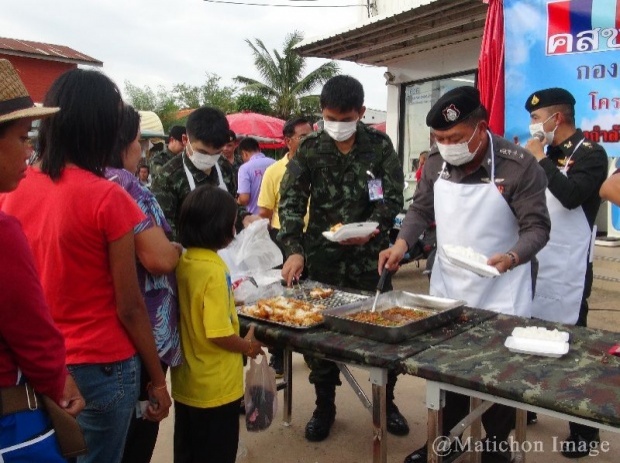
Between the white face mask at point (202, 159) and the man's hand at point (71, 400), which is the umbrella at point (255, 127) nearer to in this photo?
the white face mask at point (202, 159)

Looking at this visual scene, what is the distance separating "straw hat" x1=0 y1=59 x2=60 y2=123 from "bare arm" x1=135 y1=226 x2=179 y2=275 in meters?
0.56

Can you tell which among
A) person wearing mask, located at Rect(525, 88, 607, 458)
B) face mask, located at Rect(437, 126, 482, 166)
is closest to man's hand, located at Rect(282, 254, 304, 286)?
face mask, located at Rect(437, 126, 482, 166)

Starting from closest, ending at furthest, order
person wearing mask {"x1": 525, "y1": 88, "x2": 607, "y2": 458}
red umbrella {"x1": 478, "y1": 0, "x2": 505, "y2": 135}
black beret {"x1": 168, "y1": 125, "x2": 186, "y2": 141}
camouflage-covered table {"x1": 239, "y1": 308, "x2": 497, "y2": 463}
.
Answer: camouflage-covered table {"x1": 239, "y1": 308, "x2": 497, "y2": 463}, person wearing mask {"x1": 525, "y1": 88, "x2": 607, "y2": 458}, red umbrella {"x1": 478, "y1": 0, "x2": 505, "y2": 135}, black beret {"x1": 168, "y1": 125, "x2": 186, "y2": 141}

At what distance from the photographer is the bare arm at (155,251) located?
5.72 feet

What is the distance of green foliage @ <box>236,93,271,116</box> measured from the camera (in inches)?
957

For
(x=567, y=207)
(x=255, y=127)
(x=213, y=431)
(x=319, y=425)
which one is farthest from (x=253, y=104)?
(x=213, y=431)

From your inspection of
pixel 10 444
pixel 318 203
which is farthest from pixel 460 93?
pixel 10 444

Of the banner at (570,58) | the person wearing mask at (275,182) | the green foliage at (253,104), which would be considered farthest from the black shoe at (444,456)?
the green foliage at (253,104)

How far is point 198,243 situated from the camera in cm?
214

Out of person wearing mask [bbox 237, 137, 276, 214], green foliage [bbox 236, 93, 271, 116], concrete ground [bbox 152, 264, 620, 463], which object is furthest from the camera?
green foliage [bbox 236, 93, 271, 116]

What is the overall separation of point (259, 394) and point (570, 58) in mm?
3589

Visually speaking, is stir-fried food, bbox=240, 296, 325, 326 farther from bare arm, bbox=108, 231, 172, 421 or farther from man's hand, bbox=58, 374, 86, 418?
man's hand, bbox=58, 374, 86, 418

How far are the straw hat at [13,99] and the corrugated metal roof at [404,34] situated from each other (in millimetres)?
5389

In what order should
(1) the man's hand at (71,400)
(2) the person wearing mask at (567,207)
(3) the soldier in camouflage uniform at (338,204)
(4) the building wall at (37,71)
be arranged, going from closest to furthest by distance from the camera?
(1) the man's hand at (71,400), (2) the person wearing mask at (567,207), (3) the soldier in camouflage uniform at (338,204), (4) the building wall at (37,71)
